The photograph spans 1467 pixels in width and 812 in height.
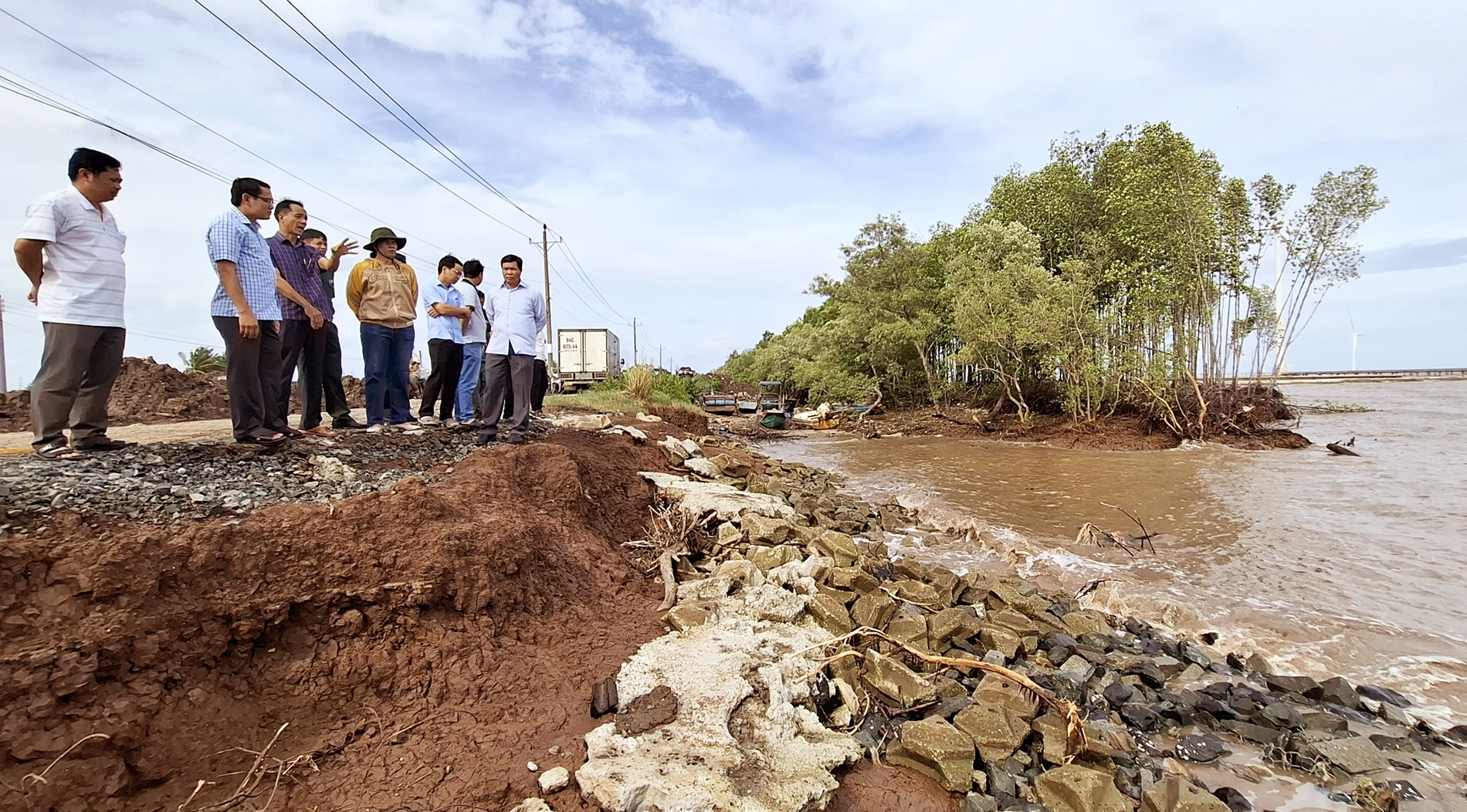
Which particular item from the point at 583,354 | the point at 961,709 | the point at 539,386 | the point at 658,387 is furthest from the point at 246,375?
the point at 583,354

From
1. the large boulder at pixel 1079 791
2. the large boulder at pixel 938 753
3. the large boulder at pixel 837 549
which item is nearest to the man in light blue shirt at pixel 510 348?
the large boulder at pixel 837 549

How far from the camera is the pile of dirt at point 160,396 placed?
9.02m

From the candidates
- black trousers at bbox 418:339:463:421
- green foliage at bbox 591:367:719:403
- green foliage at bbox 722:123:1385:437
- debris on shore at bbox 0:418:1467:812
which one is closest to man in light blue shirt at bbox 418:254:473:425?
black trousers at bbox 418:339:463:421

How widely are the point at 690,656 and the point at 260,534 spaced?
6.78 feet

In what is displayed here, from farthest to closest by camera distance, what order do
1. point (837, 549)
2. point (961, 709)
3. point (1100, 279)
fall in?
1. point (1100, 279)
2. point (837, 549)
3. point (961, 709)

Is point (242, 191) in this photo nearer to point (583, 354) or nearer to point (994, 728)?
point (994, 728)

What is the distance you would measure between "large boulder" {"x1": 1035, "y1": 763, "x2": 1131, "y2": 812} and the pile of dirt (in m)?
10.8

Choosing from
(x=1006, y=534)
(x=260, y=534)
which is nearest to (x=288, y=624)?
(x=260, y=534)

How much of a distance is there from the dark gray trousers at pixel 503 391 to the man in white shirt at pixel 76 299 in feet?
8.52

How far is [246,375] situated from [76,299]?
36.6 inches

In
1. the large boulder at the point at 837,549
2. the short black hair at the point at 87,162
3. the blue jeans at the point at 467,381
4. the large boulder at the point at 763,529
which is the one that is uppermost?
the short black hair at the point at 87,162

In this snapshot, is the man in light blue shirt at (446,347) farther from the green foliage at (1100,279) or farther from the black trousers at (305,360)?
the green foliage at (1100,279)

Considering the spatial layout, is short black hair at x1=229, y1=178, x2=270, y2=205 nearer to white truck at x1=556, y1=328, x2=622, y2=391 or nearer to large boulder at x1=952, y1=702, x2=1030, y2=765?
large boulder at x1=952, y1=702, x2=1030, y2=765

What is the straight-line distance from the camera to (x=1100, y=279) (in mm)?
18484
